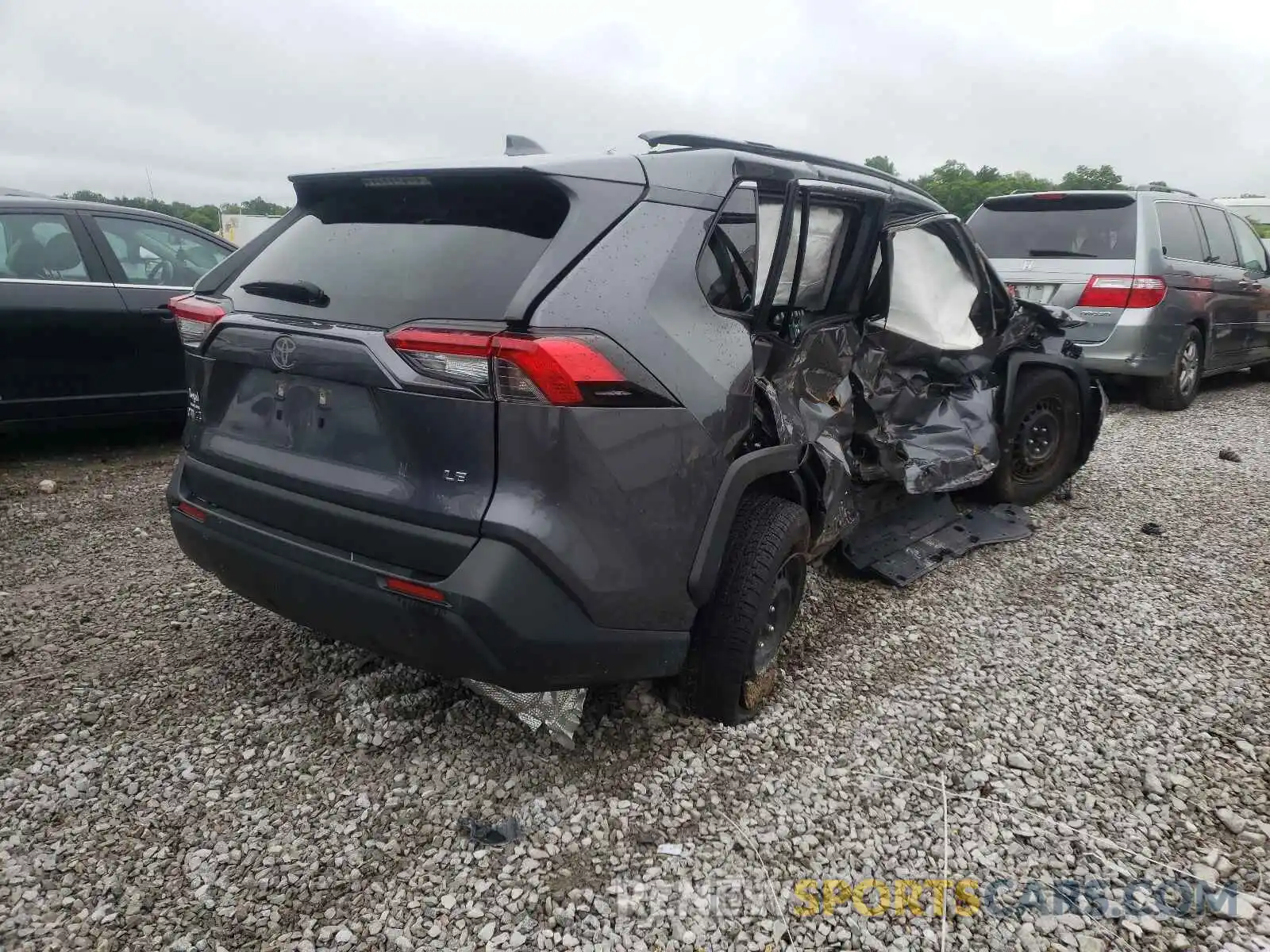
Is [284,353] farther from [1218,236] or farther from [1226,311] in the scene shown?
[1218,236]

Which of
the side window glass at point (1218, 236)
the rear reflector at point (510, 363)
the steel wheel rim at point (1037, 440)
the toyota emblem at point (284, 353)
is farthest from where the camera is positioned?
the side window glass at point (1218, 236)

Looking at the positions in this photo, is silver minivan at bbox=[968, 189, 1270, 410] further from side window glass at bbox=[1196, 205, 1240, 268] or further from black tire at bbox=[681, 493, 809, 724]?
black tire at bbox=[681, 493, 809, 724]

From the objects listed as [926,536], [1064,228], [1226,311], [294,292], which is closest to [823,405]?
[926,536]

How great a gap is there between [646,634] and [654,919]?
0.70 meters

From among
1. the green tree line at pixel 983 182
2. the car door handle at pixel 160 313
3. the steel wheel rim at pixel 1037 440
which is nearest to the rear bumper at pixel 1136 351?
the steel wheel rim at pixel 1037 440

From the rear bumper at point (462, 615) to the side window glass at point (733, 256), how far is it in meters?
1.01

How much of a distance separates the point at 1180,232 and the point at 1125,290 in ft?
3.68

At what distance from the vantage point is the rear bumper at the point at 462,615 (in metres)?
2.04

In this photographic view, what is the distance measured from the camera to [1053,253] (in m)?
6.86

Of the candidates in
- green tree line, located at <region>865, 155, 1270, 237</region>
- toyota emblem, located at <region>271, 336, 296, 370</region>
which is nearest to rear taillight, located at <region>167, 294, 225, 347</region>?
toyota emblem, located at <region>271, 336, 296, 370</region>

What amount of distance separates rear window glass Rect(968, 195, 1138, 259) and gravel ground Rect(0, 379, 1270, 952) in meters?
3.89

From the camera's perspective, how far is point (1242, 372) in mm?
10336

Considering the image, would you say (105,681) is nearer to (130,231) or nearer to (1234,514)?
(130,231)

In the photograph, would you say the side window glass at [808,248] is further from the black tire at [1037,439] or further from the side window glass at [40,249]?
the side window glass at [40,249]
